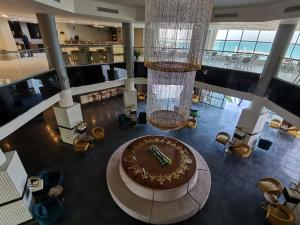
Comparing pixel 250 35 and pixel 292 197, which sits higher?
pixel 250 35

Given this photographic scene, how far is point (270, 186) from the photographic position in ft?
24.0

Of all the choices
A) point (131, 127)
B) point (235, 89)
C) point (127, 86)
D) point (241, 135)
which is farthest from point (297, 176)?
point (127, 86)

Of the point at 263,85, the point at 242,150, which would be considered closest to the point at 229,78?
the point at 263,85

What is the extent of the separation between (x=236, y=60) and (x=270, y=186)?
6.82m

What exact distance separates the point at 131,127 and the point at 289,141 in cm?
1106

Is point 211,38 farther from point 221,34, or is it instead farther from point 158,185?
point 158,185

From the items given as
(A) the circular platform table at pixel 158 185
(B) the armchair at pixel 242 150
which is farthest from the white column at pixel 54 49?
(B) the armchair at pixel 242 150

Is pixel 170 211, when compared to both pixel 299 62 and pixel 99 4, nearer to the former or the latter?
pixel 299 62

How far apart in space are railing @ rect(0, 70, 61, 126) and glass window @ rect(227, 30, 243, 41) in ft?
45.0

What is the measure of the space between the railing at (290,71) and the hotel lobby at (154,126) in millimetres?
50

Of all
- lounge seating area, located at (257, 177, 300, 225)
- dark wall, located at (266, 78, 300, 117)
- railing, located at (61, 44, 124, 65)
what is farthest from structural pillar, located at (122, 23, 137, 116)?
lounge seating area, located at (257, 177, 300, 225)

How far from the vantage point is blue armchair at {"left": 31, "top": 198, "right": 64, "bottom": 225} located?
5680 millimetres

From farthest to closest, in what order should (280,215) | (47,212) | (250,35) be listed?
(250,35) → (280,215) → (47,212)

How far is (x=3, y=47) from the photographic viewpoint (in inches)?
425
